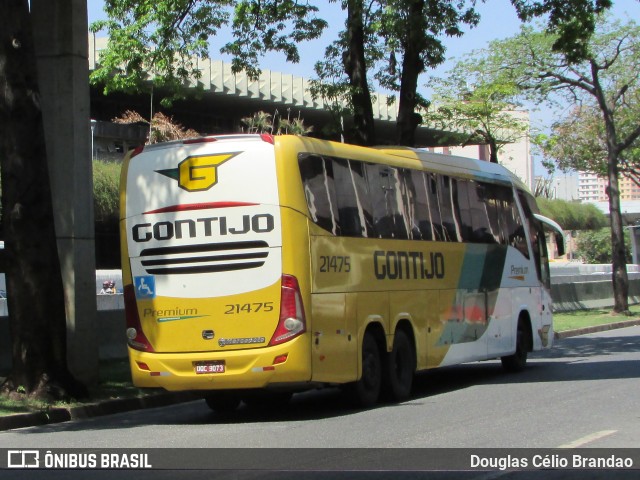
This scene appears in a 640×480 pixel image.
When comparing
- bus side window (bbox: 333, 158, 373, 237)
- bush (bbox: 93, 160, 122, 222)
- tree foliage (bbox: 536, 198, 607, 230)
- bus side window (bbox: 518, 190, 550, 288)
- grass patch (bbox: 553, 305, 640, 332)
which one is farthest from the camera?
tree foliage (bbox: 536, 198, 607, 230)

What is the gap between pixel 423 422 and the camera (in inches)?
488

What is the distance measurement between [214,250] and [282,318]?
1.21 m

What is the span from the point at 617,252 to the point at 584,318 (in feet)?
12.5

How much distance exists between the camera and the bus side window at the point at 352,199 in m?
14.2

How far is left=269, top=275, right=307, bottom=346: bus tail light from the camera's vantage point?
13031mm

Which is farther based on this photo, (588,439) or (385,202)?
(385,202)

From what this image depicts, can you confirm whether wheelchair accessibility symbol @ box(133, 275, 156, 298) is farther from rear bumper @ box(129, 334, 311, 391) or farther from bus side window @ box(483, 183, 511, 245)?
bus side window @ box(483, 183, 511, 245)

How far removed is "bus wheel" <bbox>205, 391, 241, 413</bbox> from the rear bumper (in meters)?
1.21

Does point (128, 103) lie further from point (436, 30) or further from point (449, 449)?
point (449, 449)

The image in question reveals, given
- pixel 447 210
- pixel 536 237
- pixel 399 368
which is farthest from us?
pixel 536 237

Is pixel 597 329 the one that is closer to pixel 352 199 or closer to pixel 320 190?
pixel 352 199

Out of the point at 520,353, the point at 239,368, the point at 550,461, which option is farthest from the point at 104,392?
the point at 550,461

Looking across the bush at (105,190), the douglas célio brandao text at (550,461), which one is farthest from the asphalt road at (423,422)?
the bush at (105,190)

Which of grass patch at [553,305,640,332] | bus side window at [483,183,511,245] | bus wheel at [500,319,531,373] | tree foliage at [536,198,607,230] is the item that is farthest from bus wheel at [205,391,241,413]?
tree foliage at [536,198,607,230]
